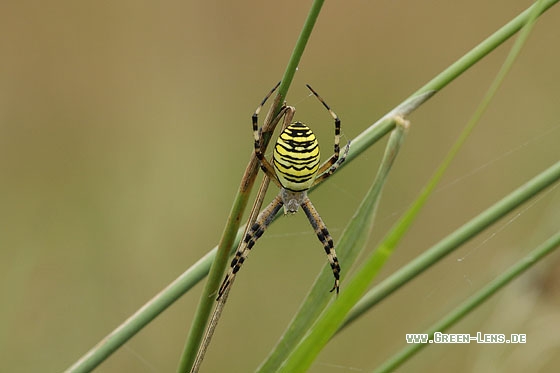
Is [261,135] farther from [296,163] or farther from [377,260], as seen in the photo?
[377,260]

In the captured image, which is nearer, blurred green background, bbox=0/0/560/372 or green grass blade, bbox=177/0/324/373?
green grass blade, bbox=177/0/324/373

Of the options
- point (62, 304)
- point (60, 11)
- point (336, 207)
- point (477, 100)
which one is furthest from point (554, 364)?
point (60, 11)

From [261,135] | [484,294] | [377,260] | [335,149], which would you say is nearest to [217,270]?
[261,135]

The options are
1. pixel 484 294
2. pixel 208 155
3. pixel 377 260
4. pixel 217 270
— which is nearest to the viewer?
pixel 377 260

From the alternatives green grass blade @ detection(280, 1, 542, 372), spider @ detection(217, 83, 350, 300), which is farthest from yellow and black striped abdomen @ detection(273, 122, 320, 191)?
green grass blade @ detection(280, 1, 542, 372)

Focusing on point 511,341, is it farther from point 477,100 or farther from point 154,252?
point 477,100

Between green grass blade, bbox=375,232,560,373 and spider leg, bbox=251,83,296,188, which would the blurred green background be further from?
green grass blade, bbox=375,232,560,373
